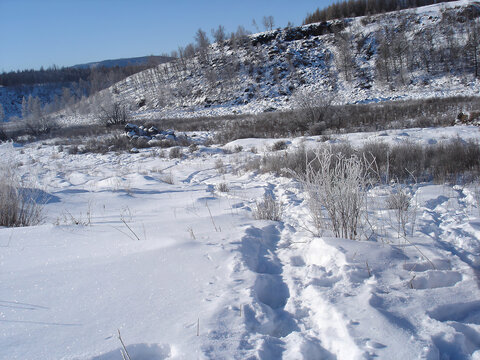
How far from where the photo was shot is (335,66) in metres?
40.1

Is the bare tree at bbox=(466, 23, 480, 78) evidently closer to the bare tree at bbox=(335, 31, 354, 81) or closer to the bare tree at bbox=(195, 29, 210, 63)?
the bare tree at bbox=(335, 31, 354, 81)

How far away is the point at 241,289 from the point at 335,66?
44.1 m

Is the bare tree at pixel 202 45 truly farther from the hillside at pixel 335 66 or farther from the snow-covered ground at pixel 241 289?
the snow-covered ground at pixel 241 289

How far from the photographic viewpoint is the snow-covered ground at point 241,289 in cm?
136

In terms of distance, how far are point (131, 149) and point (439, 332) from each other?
1268 cm

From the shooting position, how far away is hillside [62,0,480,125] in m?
30.7

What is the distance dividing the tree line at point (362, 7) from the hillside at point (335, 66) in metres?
9.35

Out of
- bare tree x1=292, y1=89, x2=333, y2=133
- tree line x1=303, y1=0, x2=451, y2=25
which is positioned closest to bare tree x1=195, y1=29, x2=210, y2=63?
tree line x1=303, y1=0, x2=451, y2=25

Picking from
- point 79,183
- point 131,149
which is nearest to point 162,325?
point 79,183

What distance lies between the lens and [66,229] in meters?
3.04

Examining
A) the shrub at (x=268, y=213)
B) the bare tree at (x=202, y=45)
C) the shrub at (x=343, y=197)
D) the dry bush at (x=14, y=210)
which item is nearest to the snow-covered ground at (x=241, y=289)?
the shrub at (x=268, y=213)

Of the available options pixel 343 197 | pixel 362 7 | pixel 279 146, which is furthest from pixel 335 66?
pixel 343 197

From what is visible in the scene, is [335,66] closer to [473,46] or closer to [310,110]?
[473,46]

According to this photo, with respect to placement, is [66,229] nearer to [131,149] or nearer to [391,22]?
[131,149]
